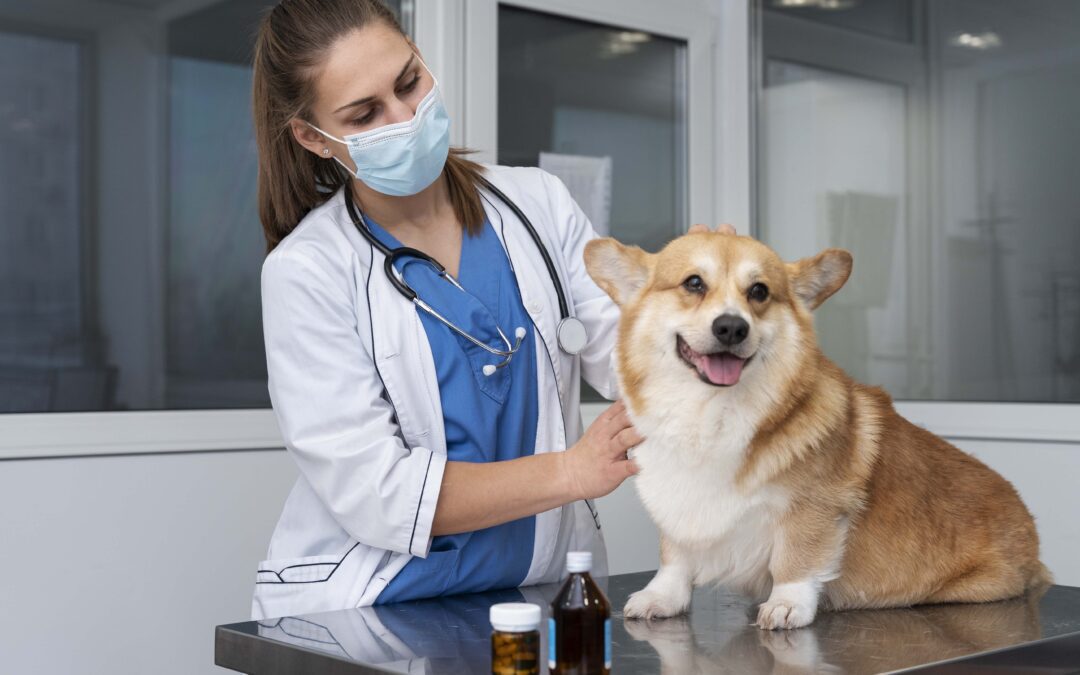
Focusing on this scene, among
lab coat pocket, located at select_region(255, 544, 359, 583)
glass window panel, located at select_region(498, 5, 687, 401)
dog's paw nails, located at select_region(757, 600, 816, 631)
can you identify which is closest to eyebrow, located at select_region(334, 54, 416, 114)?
lab coat pocket, located at select_region(255, 544, 359, 583)

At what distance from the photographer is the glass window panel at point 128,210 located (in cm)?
244

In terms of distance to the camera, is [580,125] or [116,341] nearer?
[116,341]

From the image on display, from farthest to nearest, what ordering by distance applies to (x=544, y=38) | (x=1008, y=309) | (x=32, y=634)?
(x=544, y=38), (x=1008, y=309), (x=32, y=634)

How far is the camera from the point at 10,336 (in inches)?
95.1

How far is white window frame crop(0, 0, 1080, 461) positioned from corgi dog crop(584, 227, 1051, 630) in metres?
1.34

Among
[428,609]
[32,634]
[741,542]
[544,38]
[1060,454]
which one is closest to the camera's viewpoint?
[741,542]

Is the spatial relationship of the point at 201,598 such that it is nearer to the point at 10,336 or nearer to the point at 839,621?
the point at 10,336

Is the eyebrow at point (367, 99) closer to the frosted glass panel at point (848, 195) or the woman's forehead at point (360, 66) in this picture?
the woman's forehead at point (360, 66)

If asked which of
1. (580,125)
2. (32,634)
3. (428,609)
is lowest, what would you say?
(32,634)

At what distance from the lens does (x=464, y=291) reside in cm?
178

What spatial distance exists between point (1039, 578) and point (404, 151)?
1211 millimetres

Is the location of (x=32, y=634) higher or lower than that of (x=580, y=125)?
lower

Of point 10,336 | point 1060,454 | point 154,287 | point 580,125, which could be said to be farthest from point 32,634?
point 1060,454

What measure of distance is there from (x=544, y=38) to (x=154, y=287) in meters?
1.38
